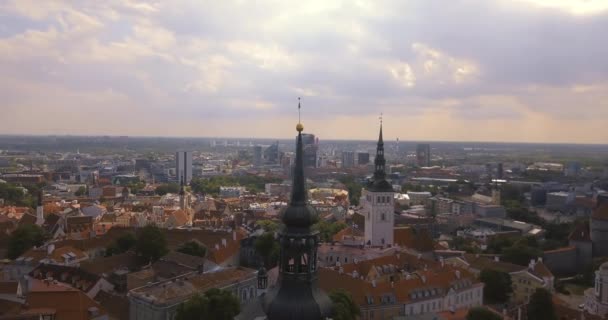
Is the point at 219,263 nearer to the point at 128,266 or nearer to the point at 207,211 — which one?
the point at 128,266

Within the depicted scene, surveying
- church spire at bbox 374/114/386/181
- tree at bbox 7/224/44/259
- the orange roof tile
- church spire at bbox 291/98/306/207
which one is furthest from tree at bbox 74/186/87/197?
church spire at bbox 291/98/306/207

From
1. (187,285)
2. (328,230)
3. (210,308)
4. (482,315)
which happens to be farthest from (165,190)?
(482,315)

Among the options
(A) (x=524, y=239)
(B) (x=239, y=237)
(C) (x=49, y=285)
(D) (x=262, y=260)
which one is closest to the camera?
(C) (x=49, y=285)

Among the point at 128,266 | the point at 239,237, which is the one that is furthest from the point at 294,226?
the point at 239,237

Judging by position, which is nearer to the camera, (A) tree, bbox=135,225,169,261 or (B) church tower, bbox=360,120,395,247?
(A) tree, bbox=135,225,169,261

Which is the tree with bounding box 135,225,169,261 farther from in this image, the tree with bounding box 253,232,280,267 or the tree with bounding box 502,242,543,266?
the tree with bounding box 502,242,543,266
